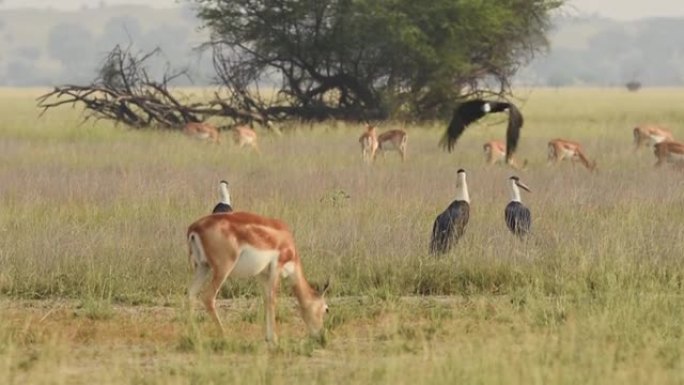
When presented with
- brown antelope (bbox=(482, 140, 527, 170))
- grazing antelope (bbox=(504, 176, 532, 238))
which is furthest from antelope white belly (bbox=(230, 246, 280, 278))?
brown antelope (bbox=(482, 140, 527, 170))

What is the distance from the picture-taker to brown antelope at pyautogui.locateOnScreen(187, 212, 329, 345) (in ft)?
26.7

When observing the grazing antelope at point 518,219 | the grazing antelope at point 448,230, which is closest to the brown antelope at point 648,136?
the grazing antelope at point 518,219

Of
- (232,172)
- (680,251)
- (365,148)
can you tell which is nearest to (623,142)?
(365,148)

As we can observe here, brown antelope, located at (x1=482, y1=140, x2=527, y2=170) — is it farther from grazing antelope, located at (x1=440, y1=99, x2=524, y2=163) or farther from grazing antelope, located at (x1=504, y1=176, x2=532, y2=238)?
grazing antelope, located at (x1=504, y1=176, x2=532, y2=238)

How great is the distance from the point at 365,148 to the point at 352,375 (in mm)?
14615

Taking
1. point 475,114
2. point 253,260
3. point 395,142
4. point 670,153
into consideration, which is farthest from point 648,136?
point 253,260

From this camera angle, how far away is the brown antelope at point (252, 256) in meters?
8.12

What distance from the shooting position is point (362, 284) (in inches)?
401

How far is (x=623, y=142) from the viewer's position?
2577cm

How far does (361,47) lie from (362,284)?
22.5 meters

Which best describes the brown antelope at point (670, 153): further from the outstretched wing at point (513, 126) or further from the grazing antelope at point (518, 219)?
the grazing antelope at point (518, 219)

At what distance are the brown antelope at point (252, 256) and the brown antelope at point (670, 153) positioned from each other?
11887 mm

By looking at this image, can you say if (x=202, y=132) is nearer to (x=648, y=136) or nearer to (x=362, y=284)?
(x=648, y=136)

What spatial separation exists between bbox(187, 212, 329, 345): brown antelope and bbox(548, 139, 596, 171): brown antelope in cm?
1172
